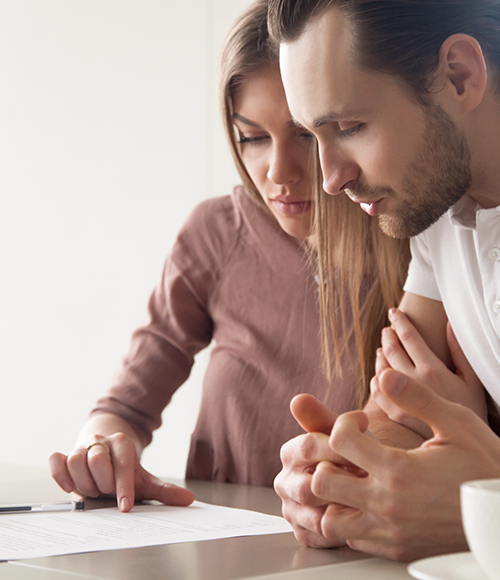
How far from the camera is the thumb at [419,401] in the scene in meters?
0.57

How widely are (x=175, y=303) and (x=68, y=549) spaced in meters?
0.88

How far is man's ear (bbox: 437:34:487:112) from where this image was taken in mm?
955

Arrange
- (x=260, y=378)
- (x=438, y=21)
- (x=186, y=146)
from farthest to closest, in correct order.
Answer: (x=186, y=146), (x=260, y=378), (x=438, y=21)

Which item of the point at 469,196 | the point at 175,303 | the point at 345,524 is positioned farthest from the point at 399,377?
the point at 175,303

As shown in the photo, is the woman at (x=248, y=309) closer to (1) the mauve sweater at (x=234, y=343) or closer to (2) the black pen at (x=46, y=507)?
(1) the mauve sweater at (x=234, y=343)

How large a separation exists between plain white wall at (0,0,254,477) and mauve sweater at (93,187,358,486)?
1457 millimetres

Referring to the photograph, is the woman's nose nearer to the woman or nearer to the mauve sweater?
the woman

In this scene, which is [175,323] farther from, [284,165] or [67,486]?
[67,486]

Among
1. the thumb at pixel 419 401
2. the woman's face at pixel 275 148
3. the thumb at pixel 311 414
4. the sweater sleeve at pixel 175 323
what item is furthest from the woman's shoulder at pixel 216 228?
the thumb at pixel 419 401

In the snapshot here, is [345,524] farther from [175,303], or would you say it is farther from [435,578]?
[175,303]

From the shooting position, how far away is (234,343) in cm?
148

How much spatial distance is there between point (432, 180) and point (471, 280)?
0.19 meters

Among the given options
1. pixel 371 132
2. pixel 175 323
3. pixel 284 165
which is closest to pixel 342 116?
pixel 371 132

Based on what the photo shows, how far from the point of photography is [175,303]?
1.52 metres
